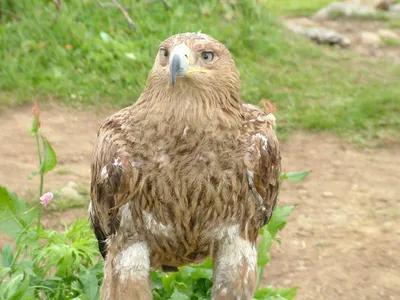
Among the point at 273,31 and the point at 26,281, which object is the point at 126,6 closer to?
the point at 273,31

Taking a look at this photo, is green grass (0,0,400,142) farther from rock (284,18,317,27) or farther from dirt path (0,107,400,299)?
rock (284,18,317,27)

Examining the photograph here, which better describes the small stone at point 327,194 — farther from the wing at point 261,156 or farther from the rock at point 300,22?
the rock at point 300,22

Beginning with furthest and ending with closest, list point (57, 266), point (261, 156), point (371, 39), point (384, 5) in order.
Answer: point (384, 5) → point (371, 39) → point (57, 266) → point (261, 156)

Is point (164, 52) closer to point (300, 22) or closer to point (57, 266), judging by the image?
point (57, 266)

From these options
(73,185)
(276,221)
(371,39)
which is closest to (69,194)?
(73,185)

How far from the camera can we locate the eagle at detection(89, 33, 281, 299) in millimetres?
2967

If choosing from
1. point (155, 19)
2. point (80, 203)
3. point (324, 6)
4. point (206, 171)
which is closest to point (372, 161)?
point (80, 203)

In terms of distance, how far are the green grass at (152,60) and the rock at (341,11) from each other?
2744 mm

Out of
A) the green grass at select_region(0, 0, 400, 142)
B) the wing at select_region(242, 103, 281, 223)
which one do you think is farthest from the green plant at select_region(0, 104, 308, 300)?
the green grass at select_region(0, 0, 400, 142)

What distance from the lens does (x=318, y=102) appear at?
7.48 m

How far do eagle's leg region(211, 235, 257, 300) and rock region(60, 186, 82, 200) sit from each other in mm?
2323

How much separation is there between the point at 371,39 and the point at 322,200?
4.90 meters

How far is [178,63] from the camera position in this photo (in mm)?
2771

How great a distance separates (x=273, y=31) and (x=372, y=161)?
2.97 metres
